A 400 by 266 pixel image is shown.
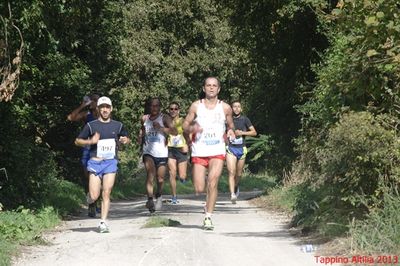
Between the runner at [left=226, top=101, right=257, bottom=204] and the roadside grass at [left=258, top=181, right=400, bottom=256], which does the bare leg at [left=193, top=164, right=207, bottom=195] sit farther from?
the runner at [left=226, top=101, right=257, bottom=204]

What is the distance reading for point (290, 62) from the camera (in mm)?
18531

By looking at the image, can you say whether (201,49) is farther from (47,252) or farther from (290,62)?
(47,252)

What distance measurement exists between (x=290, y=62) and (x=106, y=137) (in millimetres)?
8796

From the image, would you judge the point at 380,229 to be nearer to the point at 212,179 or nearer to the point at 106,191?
the point at 212,179

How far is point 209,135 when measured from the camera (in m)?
10.2

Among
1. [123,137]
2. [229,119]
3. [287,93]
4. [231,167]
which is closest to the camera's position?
[229,119]

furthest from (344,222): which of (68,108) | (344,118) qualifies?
(68,108)

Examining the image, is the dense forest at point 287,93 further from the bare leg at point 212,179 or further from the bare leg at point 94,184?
the bare leg at point 94,184

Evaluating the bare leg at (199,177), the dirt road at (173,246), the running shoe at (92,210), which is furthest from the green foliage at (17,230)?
the bare leg at (199,177)

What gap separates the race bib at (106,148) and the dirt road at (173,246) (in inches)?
42.3

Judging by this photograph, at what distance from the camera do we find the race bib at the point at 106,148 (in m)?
10.7

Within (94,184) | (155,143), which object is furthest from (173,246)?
(155,143)

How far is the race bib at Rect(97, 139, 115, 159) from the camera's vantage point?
420 inches

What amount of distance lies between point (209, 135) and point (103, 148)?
5.44 ft
